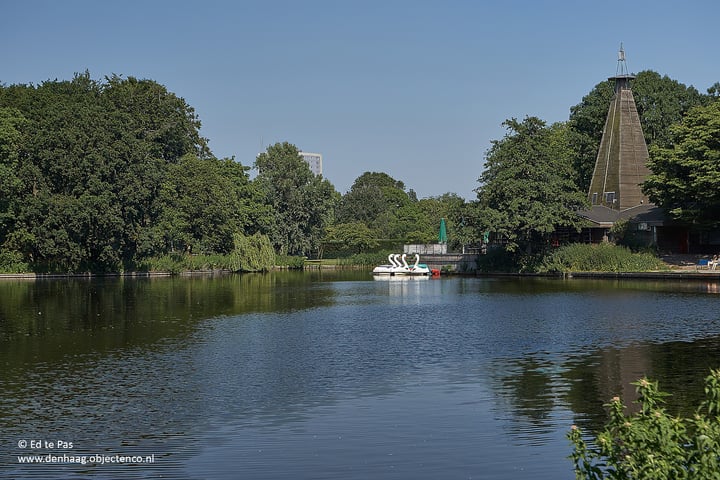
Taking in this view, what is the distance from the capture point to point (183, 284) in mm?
60312

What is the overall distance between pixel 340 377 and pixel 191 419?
546 centimetres

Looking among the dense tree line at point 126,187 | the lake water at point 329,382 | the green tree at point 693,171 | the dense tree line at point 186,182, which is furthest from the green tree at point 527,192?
the dense tree line at point 126,187

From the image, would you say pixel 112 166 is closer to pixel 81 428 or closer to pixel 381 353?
pixel 381 353

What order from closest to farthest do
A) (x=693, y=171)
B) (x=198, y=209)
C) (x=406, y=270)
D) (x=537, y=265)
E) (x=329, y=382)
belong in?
(x=329, y=382) < (x=693, y=171) < (x=537, y=265) < (x=406, y=270) < (x=198, y=209)

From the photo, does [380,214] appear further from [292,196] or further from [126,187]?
[126,187]

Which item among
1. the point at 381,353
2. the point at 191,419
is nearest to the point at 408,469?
the point at 191,419

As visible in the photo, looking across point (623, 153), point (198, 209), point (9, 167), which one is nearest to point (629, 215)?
point (623, 153)

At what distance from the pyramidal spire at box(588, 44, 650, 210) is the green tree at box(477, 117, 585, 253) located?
258 inches

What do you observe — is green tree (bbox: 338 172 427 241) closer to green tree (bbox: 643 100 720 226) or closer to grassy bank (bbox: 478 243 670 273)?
grassy bank (bbox: 478 243 670 273)

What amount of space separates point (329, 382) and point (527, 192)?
45854 millimetres

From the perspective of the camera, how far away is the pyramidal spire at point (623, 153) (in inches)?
2827

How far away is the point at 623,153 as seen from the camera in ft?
236

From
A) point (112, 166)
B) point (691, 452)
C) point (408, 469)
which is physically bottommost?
point (408, 469)

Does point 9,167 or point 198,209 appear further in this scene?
point 198,209
